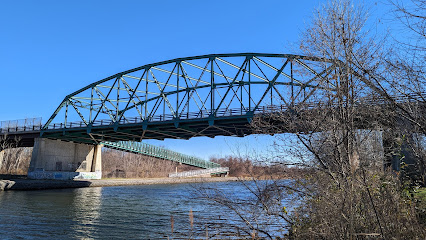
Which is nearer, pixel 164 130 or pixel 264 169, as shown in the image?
pixel 264 169

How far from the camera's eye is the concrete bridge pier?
187 feet

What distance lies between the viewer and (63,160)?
6325 cm

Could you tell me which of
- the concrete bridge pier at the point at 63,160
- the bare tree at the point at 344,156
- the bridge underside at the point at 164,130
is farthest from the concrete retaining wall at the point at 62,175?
the bare tree at the point at 344,156

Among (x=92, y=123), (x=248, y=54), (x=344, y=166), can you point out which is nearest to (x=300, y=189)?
(x=344, y=166)

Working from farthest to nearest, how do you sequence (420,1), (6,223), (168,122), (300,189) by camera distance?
(168,122) → (6,223) → (300,189) → (420,1)

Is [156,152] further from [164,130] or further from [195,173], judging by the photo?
[164,130]

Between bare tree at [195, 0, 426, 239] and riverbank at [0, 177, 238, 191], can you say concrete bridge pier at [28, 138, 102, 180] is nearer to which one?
riverbank at [0, 177, 238, 191]

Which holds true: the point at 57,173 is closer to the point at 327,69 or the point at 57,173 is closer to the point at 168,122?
the point at 168,122

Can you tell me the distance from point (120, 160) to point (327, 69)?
351 ft

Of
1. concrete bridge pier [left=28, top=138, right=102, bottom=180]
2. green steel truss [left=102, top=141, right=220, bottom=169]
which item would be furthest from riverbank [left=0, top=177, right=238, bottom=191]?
green steel truss [left=102, top=141, right=220, bottom=169]

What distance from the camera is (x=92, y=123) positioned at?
56.0 metres

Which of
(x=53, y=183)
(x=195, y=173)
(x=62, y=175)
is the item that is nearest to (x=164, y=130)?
(x=53, y=183)

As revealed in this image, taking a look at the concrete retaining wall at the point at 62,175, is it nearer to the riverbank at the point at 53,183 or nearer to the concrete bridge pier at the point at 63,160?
the concrete bridge pier at the point at 63,160

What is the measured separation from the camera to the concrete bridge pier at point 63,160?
187 feet
